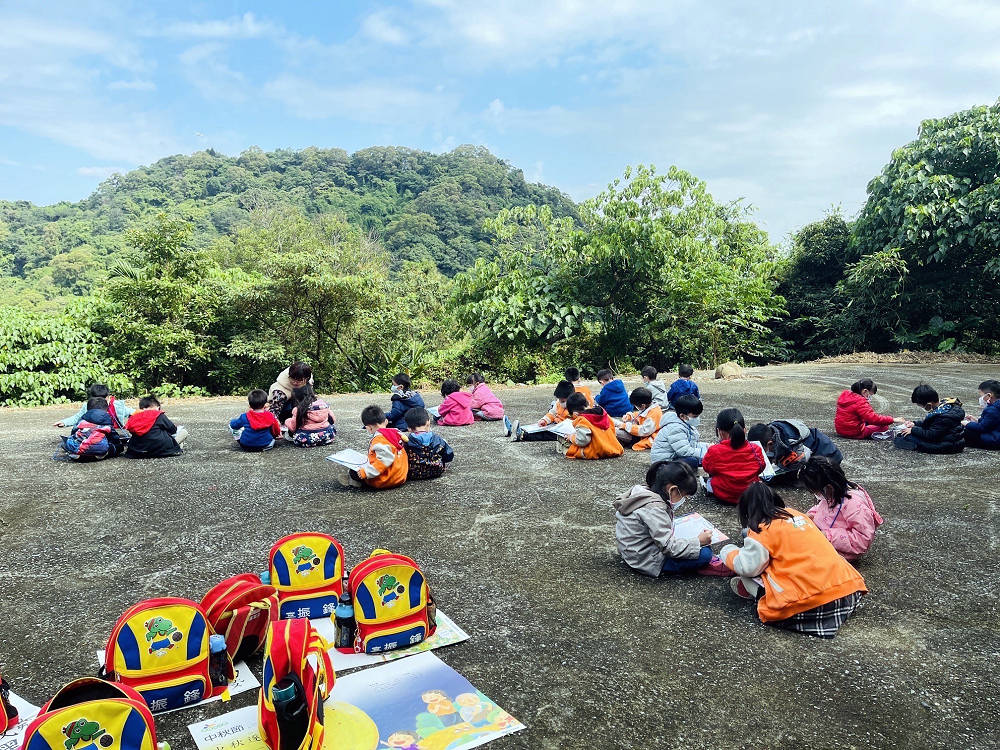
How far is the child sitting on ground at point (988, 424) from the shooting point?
7.23 meters

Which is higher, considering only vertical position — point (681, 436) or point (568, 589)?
point (681, 436)

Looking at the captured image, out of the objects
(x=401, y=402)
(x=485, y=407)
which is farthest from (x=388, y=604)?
(x=485, y=407)

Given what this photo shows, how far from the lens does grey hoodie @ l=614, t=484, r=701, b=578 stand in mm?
4199

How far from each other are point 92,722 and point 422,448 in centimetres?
441

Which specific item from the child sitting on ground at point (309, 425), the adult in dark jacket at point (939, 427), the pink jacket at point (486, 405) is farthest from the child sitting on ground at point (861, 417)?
the child sitting on ground at point (309, 425)

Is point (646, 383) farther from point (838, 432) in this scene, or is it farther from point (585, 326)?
point (585, 326)

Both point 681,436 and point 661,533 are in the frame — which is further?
point 681,436


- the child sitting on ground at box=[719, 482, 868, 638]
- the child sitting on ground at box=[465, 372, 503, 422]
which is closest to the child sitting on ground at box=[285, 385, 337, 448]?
the child sitting on ground at box=[465, 372, 503, 422]

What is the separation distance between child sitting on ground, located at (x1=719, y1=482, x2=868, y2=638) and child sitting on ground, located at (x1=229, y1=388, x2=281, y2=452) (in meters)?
5.89

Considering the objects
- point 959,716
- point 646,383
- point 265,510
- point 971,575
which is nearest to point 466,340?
point 646,383

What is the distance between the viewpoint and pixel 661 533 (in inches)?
165

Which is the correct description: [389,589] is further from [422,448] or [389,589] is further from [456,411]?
[456,411]

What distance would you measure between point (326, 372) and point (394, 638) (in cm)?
1395

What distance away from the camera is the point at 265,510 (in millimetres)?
5859
